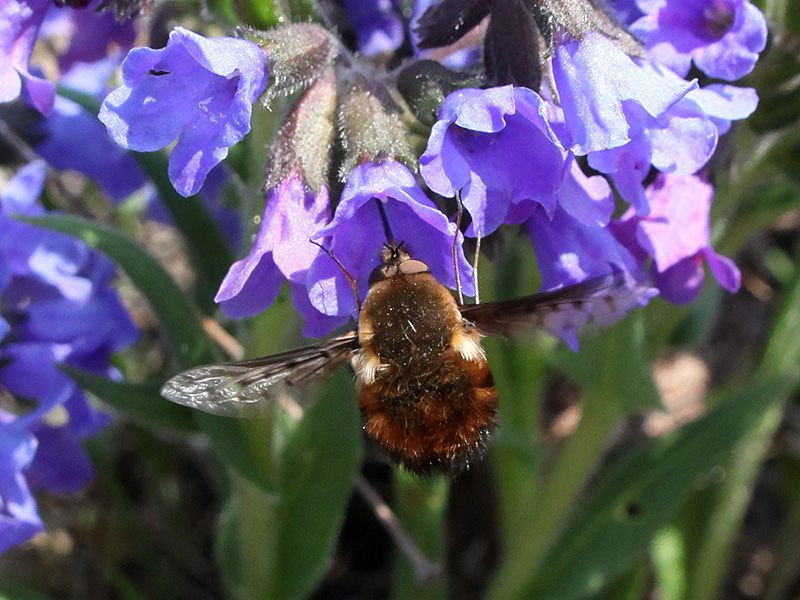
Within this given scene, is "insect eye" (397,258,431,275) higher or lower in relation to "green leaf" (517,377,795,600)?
higher

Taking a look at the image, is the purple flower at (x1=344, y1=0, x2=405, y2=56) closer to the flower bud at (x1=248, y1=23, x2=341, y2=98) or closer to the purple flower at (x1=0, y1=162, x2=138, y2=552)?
the flower bud at (x1=248, y1=23, x2=341, y2=98)

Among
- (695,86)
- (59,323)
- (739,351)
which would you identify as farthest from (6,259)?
(739,351)

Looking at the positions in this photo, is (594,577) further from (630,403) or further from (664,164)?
(664,164)

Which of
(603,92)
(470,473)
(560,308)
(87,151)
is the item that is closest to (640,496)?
(470,473)

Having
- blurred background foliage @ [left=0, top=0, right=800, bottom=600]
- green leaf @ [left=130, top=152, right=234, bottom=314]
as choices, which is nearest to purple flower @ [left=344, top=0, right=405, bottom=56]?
blurred background foliage @ [left=0, top=0, right=800, bottom=600]

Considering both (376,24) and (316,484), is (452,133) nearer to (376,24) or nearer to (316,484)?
(376,24)

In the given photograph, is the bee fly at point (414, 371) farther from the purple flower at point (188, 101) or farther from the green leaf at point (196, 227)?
the green leaf at point (196, 227)
